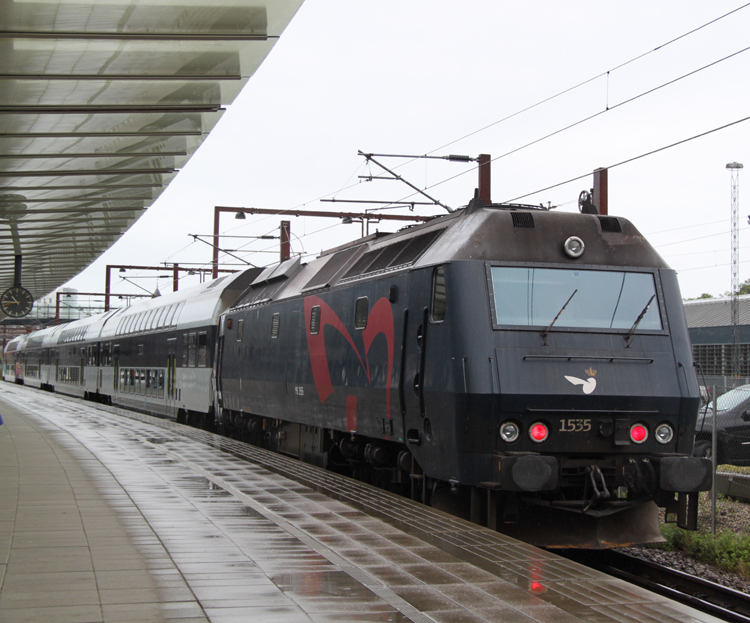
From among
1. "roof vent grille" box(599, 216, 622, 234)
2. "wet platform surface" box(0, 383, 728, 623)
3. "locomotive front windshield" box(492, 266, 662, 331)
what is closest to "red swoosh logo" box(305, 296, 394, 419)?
"wet platform surface" box(0, 383, 728, 623)

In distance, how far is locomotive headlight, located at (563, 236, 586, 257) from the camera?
912 cm

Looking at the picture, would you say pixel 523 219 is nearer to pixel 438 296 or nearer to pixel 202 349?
pixel 438 296

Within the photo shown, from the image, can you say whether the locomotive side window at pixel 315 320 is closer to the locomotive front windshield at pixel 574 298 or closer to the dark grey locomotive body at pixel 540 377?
the dark grey locomotive body at pixel 540 377

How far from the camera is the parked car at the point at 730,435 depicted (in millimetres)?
15062

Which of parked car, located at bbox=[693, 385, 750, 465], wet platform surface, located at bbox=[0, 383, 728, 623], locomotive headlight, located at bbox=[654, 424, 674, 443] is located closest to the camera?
wet platform surface, located at bbox=[0, 383, 728, 623]

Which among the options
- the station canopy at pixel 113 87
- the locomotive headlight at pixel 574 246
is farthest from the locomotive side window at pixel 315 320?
the locomotive headlight at pixel 574 246

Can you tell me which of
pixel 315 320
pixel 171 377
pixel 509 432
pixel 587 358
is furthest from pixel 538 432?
pixel 171 377

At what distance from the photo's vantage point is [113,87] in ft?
42.9

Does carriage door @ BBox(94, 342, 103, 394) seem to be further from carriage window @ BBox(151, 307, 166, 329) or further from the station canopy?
the station canopy

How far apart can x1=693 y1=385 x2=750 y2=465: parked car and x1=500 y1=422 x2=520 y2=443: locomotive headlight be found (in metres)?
7.87

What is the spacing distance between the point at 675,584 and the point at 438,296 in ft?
12.1

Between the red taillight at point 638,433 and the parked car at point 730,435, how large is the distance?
6941 mm

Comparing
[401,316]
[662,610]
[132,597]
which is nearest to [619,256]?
[401,316]

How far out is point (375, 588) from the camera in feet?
18.9
